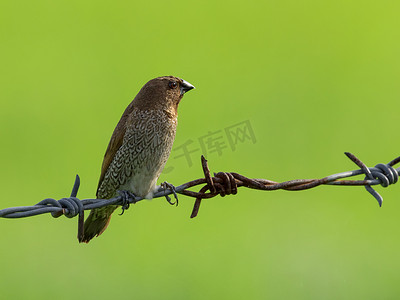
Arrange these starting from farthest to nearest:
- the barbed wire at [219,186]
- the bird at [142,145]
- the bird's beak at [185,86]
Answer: the bird's beak at [185,86] < the bird at [142,145] < the barbed wire at [219,186]

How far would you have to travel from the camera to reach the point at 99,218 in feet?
14.7

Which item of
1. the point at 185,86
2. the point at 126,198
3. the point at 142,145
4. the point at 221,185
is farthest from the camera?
the point at 185,86

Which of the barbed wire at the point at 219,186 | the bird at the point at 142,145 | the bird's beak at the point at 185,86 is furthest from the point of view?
the bird's beak at the point at 185,86

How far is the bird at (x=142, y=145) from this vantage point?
432 centimetres

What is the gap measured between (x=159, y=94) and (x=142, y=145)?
16.6 inches

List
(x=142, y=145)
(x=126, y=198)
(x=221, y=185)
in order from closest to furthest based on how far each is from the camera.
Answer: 1. (x=221, y=185)
2. (x=126, y=198)
3. (x=142, y=145)

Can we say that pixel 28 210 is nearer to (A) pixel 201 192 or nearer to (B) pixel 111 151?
(A) pixel 201 192

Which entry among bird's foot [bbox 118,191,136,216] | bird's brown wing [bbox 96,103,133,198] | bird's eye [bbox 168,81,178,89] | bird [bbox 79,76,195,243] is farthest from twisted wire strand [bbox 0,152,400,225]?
bird's eye [bbox 168,81,178,89]

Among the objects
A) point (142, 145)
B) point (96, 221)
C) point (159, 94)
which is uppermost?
point (159, 94)

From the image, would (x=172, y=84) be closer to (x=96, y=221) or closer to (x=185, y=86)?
(x=185, y=86)

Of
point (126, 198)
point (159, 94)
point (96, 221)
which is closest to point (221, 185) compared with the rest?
point (126, 198)

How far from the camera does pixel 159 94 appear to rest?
14.4 ft

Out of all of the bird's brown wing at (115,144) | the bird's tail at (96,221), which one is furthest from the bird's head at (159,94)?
the bird's tail at (96,221)

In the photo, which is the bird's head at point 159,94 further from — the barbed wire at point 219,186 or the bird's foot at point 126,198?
the barbed wire at point 219,186
